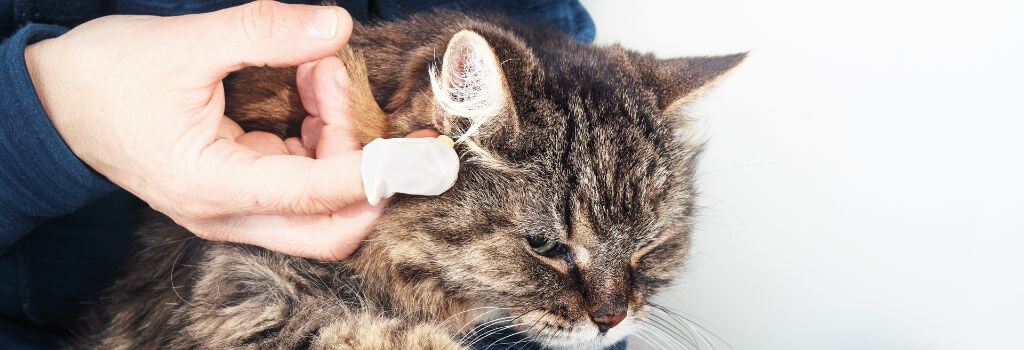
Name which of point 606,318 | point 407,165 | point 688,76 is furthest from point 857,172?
point 407,165

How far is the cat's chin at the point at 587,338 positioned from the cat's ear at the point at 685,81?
1.54ft

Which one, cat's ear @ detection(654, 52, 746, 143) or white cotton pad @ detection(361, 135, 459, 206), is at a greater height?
cat's ear @ detection(654, 52, 746, 143)

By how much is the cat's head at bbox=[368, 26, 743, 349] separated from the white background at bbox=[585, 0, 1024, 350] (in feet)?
1.72

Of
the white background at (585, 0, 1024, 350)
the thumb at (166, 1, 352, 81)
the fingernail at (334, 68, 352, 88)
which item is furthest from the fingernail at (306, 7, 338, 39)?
the white background at (585, 0, 1024, 350)

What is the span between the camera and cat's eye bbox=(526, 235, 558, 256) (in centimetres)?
143

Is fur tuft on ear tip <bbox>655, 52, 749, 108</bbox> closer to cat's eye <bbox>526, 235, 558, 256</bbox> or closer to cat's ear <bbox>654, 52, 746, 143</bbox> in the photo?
cat's ear <bbox>654, 52, 746, 143</bbox>

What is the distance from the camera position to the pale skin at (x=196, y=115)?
4.25 feet

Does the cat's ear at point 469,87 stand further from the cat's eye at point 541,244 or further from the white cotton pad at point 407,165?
the cat's eye at point 541,244

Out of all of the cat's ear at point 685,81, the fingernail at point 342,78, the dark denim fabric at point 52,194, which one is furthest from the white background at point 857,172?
the fingernail at point 342,78

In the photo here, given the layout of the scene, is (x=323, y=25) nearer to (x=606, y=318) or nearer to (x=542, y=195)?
(x=542, y=195)

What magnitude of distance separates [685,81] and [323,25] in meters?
0.82

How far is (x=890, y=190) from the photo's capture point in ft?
6.39

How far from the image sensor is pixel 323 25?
129 centimetres

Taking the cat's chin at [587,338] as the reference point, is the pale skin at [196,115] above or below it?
above
